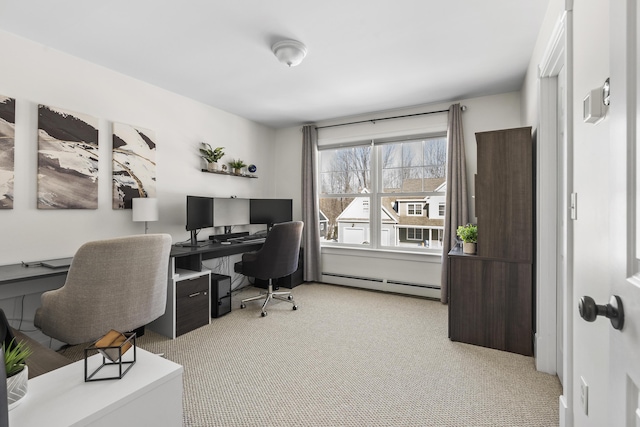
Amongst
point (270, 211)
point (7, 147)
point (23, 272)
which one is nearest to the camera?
point (23, 272)

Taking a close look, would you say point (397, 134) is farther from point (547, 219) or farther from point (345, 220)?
point (547, 219)

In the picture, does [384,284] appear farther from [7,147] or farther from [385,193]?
[7,147]

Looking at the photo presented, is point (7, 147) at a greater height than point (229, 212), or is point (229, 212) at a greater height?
point (7, 147)

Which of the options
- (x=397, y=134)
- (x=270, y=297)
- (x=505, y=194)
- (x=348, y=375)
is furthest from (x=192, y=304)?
(x=397, y=134)

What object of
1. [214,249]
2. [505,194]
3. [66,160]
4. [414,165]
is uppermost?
[414,165]

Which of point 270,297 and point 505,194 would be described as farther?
point 270,297

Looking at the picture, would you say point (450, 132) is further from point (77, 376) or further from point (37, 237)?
point (37, 237)

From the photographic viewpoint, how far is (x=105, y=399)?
102cm

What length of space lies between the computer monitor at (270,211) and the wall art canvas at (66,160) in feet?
6.14

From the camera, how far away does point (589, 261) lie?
120 cm

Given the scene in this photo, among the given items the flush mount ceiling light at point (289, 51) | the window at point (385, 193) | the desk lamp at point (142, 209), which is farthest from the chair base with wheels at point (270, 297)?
the flush mount ceiling light at point (289, 51)

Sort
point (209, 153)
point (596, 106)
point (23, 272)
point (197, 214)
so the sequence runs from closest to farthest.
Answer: point (596, 106) → point (23, 272) → point (197, 214) → point (209, 153)

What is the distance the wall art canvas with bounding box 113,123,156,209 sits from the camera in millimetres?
2918

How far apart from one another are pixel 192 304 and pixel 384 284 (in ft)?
7.94
